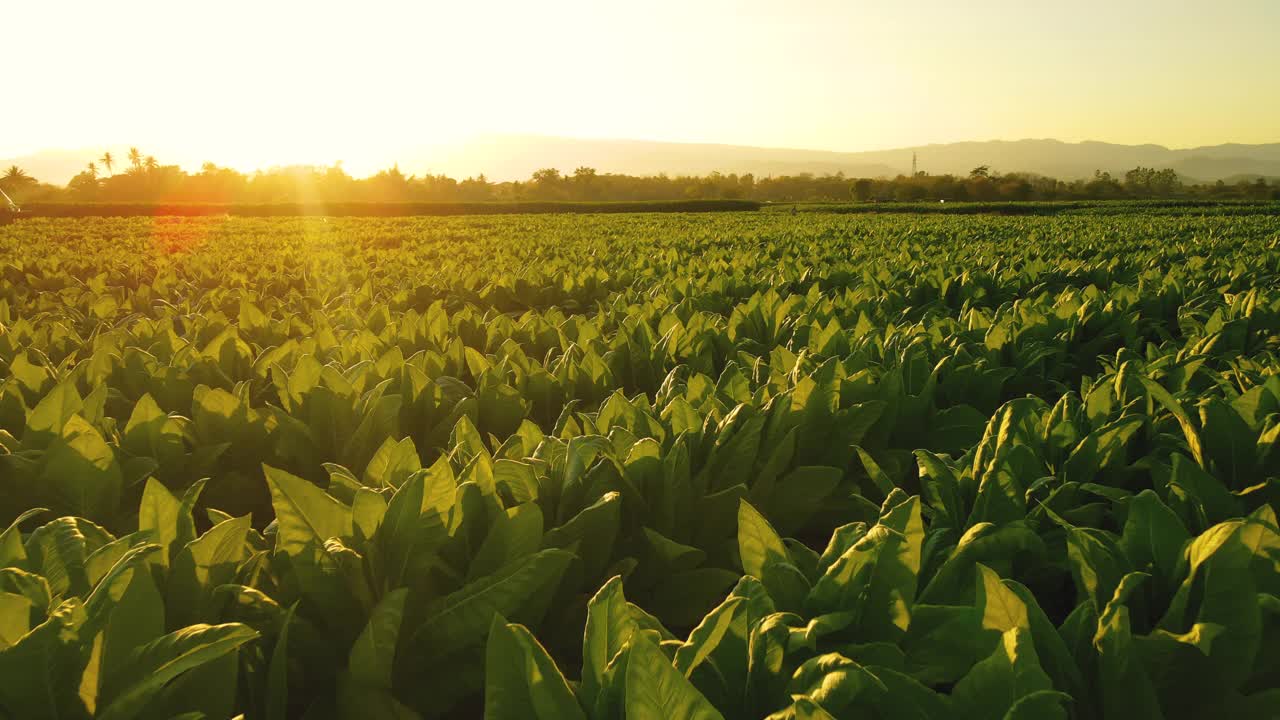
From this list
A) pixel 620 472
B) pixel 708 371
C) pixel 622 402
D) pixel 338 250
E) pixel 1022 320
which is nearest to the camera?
pixel 620 472

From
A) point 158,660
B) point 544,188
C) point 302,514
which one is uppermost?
point 544,188

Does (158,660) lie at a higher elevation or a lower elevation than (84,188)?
lower

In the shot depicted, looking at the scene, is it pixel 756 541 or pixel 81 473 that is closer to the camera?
pixel 756 541

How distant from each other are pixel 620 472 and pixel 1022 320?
2983 millimetres

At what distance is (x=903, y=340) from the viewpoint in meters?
3.54

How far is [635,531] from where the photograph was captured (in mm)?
1910

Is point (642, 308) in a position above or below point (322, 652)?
above

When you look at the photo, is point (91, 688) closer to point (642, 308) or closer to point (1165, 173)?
point (642, 308)

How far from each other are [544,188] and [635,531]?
81037 mm

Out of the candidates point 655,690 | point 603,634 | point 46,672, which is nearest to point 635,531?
point 603,634

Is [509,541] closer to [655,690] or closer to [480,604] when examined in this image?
[480,604]

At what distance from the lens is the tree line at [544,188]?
74.1 m

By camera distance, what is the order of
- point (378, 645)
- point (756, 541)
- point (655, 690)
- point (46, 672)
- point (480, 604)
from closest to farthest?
1. point (655, 690)
2. point (46, 672)
3. point (378, 645)
4. point (480, 604)
5. point (756, 541)

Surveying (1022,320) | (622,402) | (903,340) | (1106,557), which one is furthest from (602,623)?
(1022,320)
